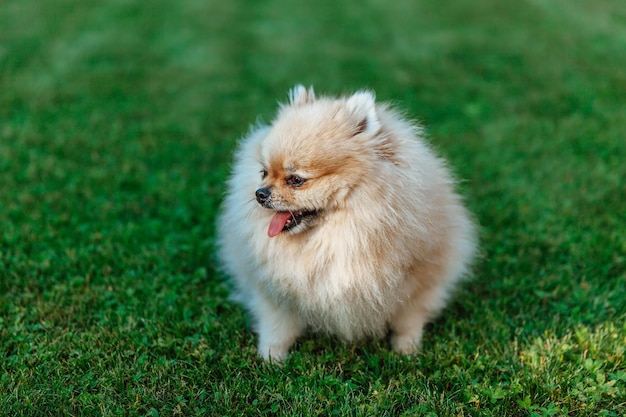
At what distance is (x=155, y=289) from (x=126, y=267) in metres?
0.33

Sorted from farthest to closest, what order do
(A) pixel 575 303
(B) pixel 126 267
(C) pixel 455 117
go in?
(C) pixel 455 117 → (B) pixel 126 267 → (A) pixel 575 303

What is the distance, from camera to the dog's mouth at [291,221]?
2.79 meters

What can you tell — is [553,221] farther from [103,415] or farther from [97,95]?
[97,95]

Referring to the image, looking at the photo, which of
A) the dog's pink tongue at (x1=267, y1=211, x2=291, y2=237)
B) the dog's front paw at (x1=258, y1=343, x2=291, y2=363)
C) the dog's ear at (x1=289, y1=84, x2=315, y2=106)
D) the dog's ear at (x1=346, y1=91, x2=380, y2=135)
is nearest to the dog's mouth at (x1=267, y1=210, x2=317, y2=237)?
the dog's pink tongue at (x1=267, y1=211, x2=291, y2=237)

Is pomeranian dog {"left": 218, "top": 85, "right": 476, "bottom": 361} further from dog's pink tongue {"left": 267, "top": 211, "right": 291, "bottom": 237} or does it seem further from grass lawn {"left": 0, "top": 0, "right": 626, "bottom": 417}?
grass lawn {"left": 0, "top": 0, "right": 626, "bottom": 417}

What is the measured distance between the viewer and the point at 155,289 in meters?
3.72

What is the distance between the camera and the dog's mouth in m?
2.79

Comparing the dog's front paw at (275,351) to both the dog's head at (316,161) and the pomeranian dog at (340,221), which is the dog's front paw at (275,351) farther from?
the dog's head at (316,161)

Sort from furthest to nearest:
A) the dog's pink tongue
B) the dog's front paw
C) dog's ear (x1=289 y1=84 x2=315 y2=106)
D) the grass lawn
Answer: the dog's front paw
dog's ear (x1=289 y1=84 x2=315 y2=106)
the grass lawn
the dog's pink tongue

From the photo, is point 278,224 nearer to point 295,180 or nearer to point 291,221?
point 291,221

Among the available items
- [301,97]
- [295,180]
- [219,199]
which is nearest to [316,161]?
[295,180]

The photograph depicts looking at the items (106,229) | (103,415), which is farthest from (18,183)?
(103,415)

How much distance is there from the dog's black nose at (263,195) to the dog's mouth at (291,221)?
124 mm

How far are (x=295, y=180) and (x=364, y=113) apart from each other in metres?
0.45
